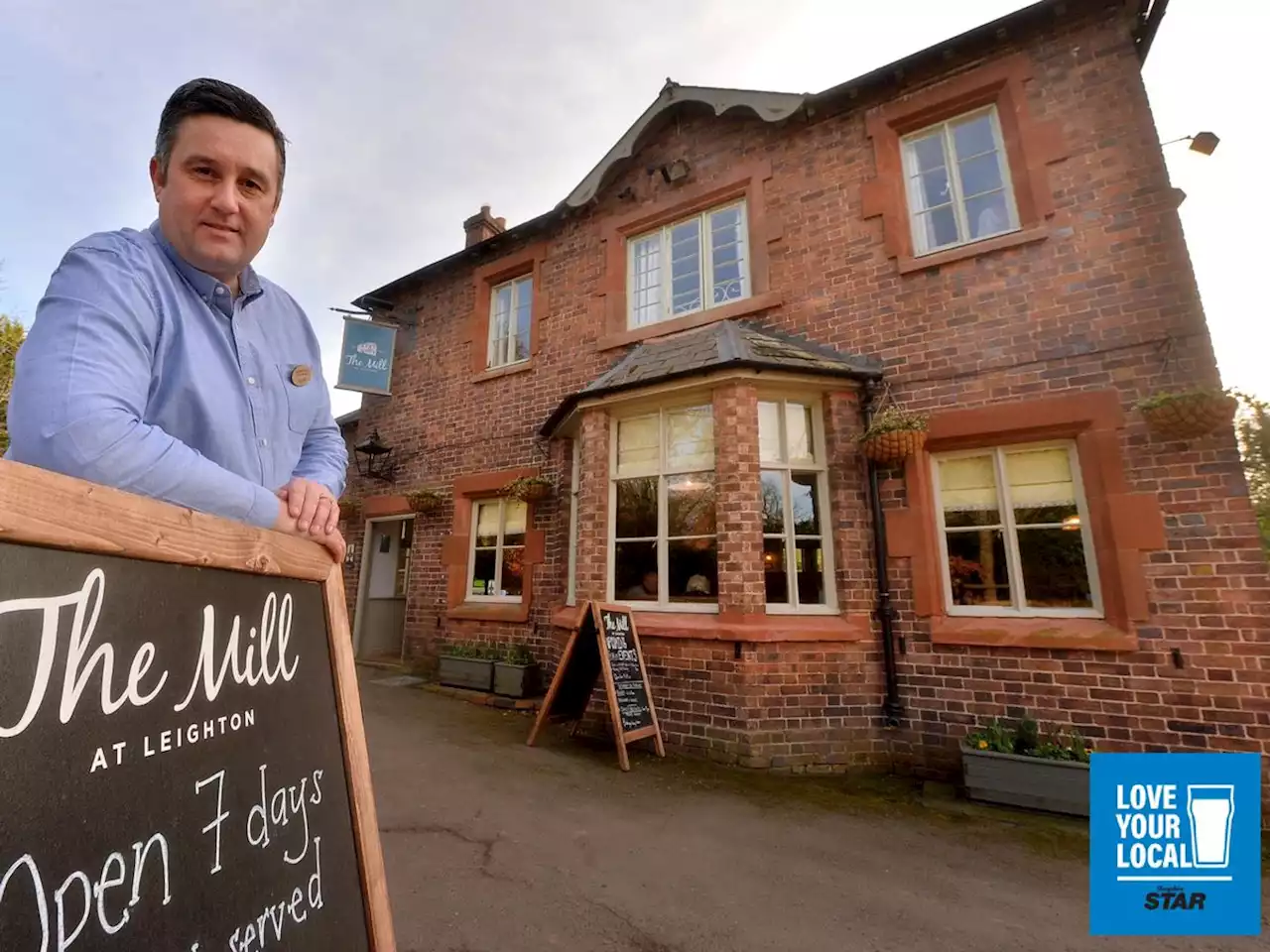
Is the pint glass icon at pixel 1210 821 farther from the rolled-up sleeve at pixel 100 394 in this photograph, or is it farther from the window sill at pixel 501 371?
the window sill at pixel 501 371

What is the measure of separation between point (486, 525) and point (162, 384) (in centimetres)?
733

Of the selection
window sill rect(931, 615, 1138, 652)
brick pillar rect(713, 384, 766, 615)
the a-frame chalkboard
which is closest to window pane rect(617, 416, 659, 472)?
brick pillar rect(713, 384, 766, 615)

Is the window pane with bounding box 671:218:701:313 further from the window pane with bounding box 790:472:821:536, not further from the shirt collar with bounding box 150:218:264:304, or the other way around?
the shirt collar with bounding box 150:218:264:304

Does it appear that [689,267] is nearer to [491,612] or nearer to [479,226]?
[479,226]

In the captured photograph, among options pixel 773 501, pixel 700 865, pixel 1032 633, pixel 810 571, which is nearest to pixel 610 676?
pixel 700 865

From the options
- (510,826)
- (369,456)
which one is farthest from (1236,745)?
(369,456)

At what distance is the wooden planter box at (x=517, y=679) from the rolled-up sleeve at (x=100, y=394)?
620 centimetres

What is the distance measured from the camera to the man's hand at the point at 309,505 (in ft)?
4.24

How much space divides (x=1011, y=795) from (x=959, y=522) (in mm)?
2202

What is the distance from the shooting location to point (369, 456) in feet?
31.4

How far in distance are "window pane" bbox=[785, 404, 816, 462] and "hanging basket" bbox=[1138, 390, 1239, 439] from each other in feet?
8.45

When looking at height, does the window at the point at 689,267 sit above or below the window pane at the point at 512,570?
above

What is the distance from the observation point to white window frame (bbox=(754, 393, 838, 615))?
17.7 feet

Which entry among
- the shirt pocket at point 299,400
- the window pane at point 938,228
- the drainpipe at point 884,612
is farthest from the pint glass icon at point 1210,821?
the window pane at point 938,228
